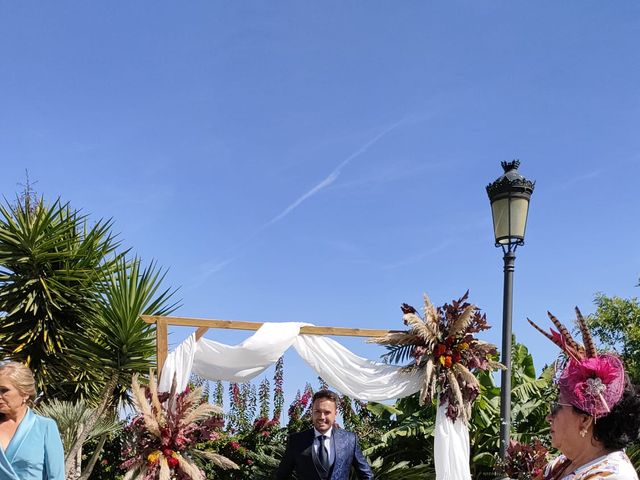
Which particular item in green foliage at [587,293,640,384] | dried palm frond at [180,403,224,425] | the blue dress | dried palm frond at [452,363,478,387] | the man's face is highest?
green foliage at [587,293,640,384]

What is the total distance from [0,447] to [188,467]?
4.35 metres

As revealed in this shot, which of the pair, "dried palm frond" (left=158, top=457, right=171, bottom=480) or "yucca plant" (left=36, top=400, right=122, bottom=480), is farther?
"yucca plant" (left=36, top=400, right=122, bottom=480)

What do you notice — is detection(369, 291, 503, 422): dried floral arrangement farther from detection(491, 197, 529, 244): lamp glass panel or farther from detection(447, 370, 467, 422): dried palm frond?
detection(491, 197, 529, 244): lamp glass panel

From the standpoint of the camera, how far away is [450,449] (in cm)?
838

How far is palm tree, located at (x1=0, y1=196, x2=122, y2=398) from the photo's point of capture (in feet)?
40.2

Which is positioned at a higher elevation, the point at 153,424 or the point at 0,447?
the point at 153,424

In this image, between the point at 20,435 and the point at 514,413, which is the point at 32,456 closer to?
the point at 20,435

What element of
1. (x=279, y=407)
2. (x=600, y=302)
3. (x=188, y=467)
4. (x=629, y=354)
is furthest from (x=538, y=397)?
(x=600, y=302)

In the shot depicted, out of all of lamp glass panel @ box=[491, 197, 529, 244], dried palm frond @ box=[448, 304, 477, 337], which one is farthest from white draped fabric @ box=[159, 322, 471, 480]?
lamp glass panel @ box=[491, 197, 529, 244]

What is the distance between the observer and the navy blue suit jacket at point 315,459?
18.4 feet

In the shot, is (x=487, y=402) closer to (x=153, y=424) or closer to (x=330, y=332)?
(x=330, y=332)

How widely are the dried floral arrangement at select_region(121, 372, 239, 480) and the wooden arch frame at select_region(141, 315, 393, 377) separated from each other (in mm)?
540

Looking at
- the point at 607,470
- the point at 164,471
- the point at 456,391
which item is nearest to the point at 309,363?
the point at 456,391

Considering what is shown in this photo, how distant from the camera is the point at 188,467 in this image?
7.82m
